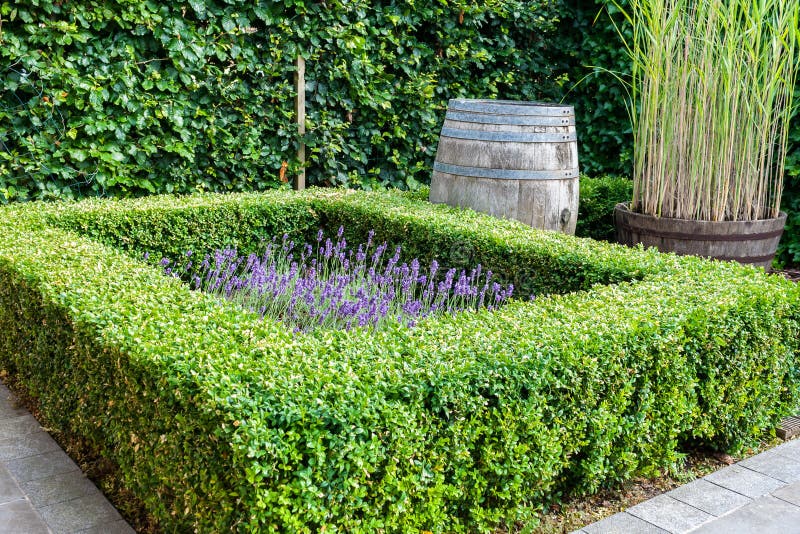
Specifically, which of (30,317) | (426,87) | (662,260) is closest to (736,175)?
(662,260)

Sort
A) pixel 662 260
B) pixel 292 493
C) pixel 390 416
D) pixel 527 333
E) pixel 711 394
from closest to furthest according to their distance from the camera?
1. pixel 292 493
2. pixel 390 416
3. pixel 527 333
4. pixel 711 394
5. pixel 662 260

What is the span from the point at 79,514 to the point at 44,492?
0.79 ft

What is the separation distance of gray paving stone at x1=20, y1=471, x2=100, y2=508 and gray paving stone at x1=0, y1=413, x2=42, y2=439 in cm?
51

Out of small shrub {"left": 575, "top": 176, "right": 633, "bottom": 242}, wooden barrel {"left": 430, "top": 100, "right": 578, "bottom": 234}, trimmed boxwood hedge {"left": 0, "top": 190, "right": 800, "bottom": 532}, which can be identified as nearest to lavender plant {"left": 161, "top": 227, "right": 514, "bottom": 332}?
trimmed boxwood hedge {"left": 0, "top": 190, "right": 800, "bottom": 532}

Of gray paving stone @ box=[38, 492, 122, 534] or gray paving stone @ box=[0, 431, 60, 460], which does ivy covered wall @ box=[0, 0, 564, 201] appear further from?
gray paving stone @ box=[38, 492, 122, 534]

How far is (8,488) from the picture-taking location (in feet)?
9.75

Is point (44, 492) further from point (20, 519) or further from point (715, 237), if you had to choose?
point (715, 237)

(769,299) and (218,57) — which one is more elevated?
(218,57)

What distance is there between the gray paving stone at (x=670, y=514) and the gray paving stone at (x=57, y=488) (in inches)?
82.0

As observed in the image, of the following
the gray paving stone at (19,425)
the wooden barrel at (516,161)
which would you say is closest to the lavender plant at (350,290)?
the wooden barrel at (516,161)

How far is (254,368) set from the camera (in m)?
2.37

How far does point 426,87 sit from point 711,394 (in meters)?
4.64

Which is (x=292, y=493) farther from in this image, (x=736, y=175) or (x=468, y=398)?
(x=736, y=175)

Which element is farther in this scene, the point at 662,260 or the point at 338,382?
the point at 662,260
